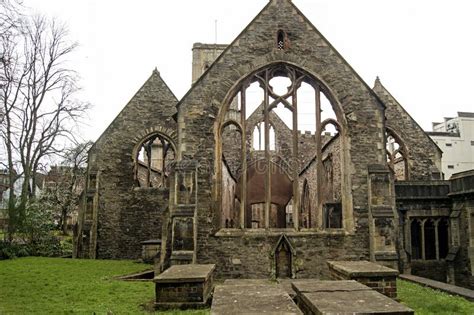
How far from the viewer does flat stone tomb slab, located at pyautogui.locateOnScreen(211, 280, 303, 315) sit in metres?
4.68

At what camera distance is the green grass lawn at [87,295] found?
7684mm

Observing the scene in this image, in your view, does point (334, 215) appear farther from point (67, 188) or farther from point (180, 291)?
point (67, 188)

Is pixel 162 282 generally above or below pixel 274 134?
below

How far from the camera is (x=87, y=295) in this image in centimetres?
905

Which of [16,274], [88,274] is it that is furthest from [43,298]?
[16,274]

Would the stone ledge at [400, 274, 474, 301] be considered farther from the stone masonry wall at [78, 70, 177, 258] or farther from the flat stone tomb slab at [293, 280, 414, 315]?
the stone masonry wall at [78, 70, 177, 258]

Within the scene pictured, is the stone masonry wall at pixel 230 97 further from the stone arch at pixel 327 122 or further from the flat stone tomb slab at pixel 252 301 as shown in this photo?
the flat stone tomb slab at pixel 252 301

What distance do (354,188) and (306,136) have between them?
2180cm

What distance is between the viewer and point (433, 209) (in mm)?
15789

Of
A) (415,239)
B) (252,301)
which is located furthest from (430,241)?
(252,301)

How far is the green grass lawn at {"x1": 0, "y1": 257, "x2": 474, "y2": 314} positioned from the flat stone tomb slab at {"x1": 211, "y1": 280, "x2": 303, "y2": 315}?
1441mm

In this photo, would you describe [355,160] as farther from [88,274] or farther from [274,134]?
[274,134]

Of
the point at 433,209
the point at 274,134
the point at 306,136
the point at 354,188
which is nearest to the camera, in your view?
the point at 354,188

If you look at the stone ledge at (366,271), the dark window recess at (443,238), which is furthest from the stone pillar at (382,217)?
the dark window recess at (443,238)
